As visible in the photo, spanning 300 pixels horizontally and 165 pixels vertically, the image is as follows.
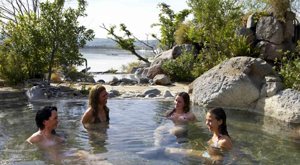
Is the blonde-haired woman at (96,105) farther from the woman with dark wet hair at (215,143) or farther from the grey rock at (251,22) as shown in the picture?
the grey rock at (251,22)

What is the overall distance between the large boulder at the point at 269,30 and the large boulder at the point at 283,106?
6753 mm

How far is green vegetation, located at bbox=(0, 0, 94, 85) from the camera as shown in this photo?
11664 millimetres

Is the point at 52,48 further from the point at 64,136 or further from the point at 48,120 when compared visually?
the point at 48,120

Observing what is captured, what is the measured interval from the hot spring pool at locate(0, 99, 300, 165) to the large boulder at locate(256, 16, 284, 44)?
722 centimetres

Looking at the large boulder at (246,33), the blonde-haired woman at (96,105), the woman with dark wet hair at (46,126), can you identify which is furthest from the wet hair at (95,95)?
the large boulder at (246,33)

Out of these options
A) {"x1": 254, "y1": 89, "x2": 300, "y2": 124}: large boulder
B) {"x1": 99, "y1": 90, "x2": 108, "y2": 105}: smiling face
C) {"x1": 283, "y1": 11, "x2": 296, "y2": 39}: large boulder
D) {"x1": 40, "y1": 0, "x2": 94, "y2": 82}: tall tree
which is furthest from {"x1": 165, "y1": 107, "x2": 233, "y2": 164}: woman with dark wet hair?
{"x1": 283, "y1": 11, "x2": 296, "y2": 39}: large boulder

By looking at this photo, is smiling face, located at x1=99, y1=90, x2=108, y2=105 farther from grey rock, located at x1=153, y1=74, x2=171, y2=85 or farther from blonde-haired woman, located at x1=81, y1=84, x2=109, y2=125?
grey rock, located at x1=153, y1=74, x2=171, y2=85

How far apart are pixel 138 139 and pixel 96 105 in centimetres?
121

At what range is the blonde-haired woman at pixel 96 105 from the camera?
6.58 meters

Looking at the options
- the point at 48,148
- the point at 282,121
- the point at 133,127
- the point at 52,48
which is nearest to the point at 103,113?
the point at 133,127

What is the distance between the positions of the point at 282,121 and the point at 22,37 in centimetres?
961

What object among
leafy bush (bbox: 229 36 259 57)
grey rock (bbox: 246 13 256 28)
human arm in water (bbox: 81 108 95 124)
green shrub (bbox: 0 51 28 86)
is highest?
grey rock (bbox: 246 13 256 28)

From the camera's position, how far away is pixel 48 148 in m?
5.32

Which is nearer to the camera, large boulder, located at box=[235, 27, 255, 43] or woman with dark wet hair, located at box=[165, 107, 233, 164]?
woman with dark wet hair, located at box=[165, 107, 233, 164]
